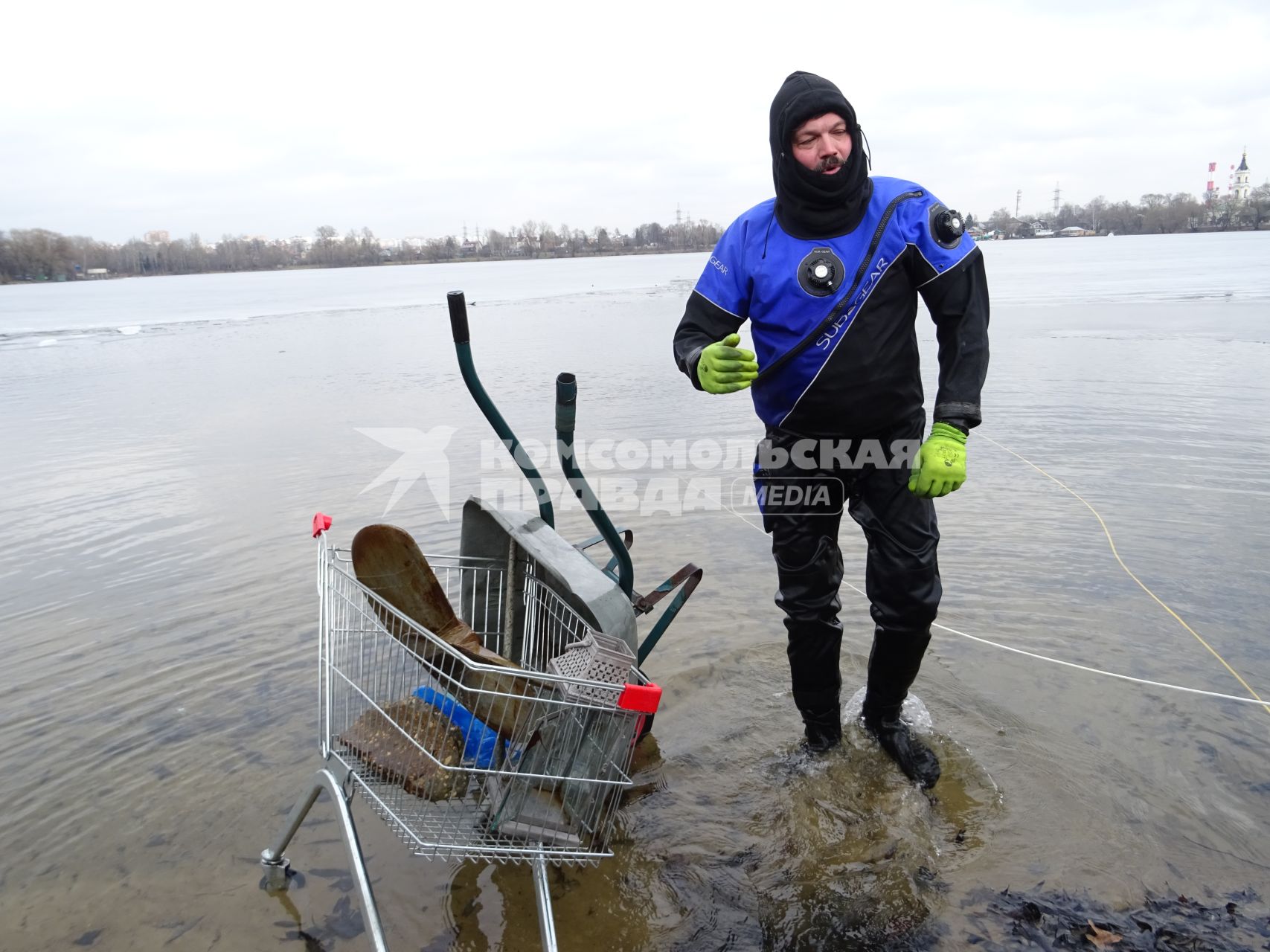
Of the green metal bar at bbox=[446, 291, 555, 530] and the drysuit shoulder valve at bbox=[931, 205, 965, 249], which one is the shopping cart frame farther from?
the drysuit shoulder valve at bbox=[931, 205, 965, 249]

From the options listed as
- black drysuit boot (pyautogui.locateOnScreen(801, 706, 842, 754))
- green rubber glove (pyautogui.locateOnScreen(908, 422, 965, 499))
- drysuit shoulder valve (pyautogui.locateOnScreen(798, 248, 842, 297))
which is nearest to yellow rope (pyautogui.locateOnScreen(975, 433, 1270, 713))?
black drysuit boot (pyautogui.locateOnScreen(801, 706, 842, 754))

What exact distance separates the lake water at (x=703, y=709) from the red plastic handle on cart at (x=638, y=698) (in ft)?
2.87

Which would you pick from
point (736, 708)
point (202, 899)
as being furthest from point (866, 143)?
point (202, 899)

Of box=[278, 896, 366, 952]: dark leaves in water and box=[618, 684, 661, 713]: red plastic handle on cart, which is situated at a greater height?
box=[618, 684, 661, 713]: red plastic handle on cart

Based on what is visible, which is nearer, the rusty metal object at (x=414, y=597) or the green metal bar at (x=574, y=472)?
the rusty metal object at (x=414, y=597)

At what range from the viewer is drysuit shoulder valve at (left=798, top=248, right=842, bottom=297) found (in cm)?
265

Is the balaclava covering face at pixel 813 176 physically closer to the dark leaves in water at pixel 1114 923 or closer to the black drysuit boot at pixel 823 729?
the black drysuit boot at pixel 823 729

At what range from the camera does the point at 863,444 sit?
→ 111 inches

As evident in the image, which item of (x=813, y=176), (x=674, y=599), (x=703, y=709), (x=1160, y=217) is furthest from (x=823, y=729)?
(x=1160, y=217)

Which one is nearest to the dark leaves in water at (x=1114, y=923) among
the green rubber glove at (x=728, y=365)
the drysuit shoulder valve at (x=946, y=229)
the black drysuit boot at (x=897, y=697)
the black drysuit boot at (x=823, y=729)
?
the black drysuit boot at (x=897, y=697)

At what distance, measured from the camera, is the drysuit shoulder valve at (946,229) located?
2633 mm

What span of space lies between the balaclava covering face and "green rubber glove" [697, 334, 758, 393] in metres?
0.46

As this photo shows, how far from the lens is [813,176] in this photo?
2600 mm

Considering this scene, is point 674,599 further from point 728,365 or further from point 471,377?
point 471,377
